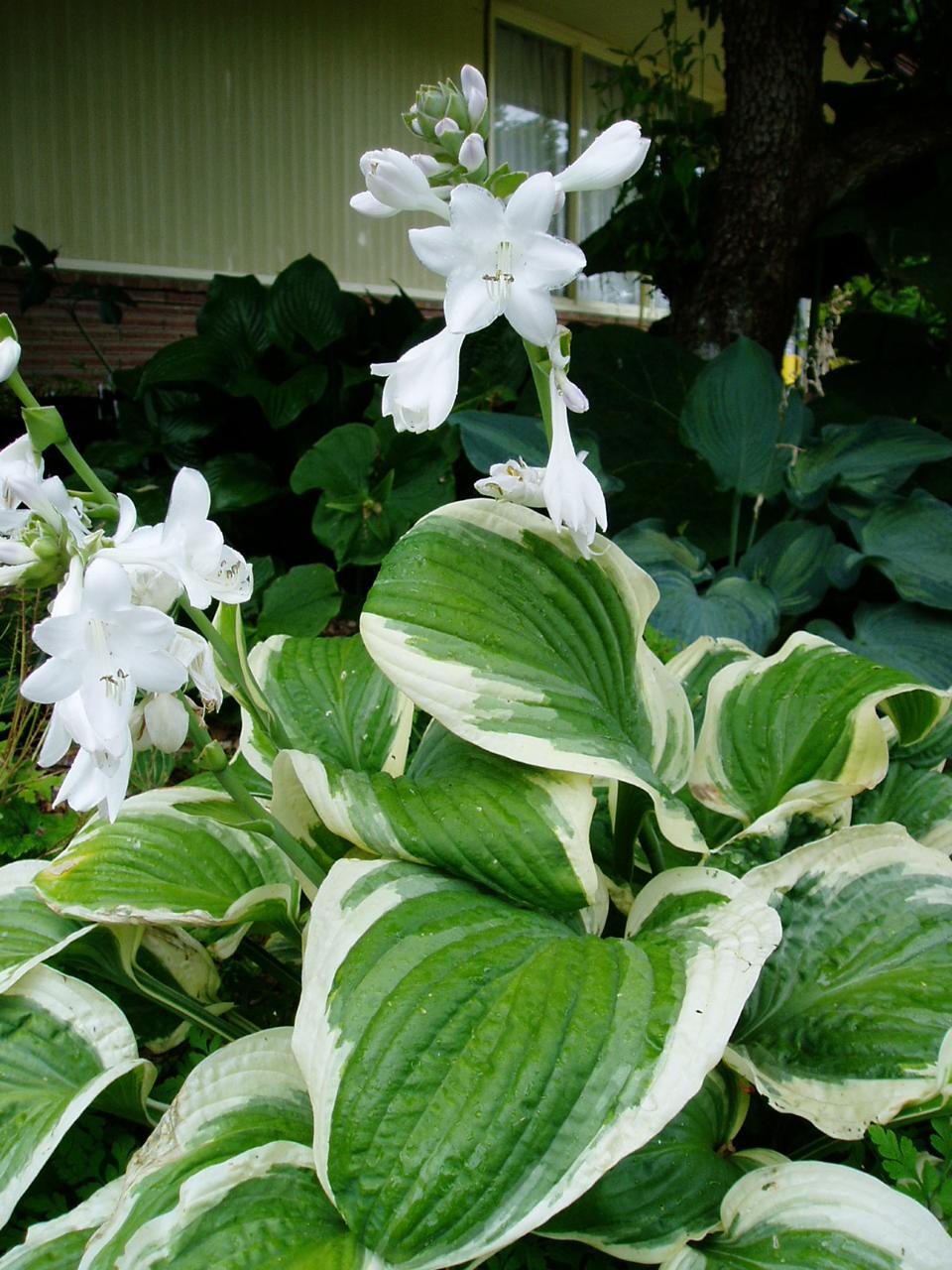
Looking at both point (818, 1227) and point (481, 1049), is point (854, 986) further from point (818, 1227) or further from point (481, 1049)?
point (481, 1049)

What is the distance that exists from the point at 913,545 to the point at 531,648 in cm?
156

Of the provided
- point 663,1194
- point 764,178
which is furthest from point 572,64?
point 663,1194

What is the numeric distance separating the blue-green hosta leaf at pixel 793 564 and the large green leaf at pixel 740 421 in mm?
123

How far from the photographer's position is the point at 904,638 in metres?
2.08

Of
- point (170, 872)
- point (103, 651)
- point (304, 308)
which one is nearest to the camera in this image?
point (103, 651)

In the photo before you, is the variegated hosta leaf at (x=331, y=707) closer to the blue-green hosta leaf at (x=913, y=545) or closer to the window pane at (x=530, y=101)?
the blue-green hosta leaf at (x=913, y=545)

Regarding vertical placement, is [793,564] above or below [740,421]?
below

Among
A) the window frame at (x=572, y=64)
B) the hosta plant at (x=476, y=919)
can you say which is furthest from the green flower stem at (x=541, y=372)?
the window frame at (x=572, y=64)

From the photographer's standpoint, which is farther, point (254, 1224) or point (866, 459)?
point (866, 459)

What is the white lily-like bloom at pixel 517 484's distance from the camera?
0.97m

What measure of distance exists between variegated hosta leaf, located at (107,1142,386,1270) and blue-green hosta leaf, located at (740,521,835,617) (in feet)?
5.57

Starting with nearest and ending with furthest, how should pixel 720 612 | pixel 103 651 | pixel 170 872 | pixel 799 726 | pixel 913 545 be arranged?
pixel 103 651, pixel 170 872, pixel 799 726, pixel 720 612, pixel 913 545

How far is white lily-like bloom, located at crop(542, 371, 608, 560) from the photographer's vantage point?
0.81 m

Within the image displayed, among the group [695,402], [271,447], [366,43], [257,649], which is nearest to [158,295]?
[366,43]
